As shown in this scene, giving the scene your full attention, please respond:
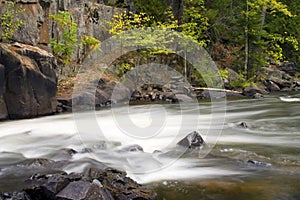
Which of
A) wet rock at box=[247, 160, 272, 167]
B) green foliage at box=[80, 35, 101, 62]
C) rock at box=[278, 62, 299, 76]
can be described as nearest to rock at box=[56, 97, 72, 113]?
green foliage at box=[80, 35, 101, 62]

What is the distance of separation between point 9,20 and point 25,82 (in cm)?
313

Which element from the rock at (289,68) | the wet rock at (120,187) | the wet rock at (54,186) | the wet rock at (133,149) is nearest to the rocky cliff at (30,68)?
the wet rock at (133,149)

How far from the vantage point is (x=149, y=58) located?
21422mm

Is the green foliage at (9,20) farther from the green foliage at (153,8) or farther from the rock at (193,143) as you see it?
the green foliage at (153,8)

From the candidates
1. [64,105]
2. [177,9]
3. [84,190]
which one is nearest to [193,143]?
[84,190]

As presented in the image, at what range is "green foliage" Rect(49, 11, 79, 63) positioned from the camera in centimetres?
1645

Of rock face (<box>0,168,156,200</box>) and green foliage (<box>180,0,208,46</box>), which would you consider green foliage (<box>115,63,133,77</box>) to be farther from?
rock face (<box>0,168,156,200</box>)

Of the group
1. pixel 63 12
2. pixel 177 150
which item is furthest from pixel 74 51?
pixel 177 150

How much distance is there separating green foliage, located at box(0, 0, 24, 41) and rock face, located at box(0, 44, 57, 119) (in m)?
0.79

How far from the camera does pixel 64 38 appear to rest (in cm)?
1706

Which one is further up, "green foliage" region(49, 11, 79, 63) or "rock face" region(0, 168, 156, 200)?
"green foliage" region(49, 11, 79, 63)

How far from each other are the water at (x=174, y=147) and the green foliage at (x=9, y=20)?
3.56 metres

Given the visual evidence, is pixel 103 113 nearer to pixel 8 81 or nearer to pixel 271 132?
pixel 8 81

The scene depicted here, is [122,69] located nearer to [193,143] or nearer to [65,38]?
[65,38]
